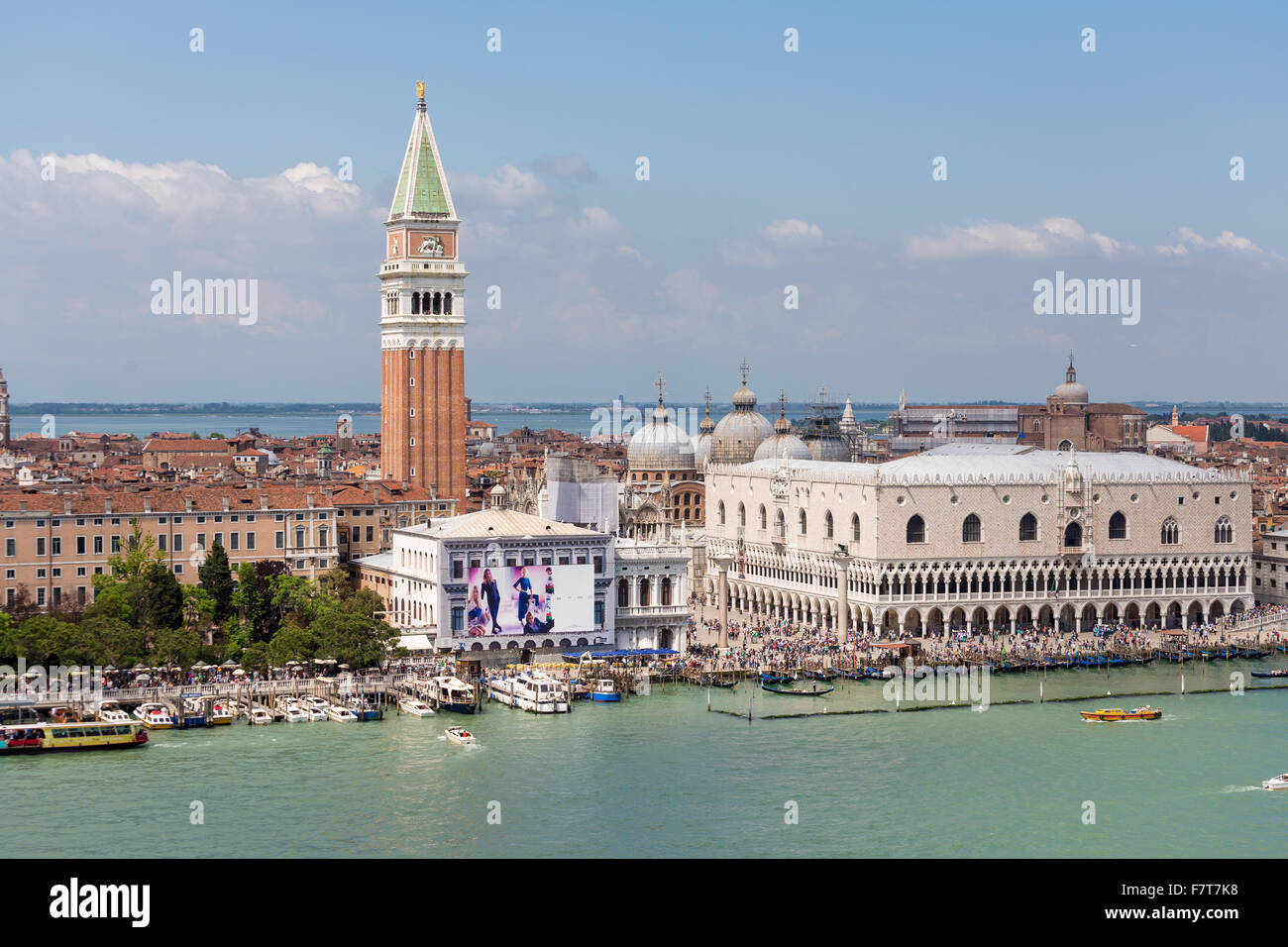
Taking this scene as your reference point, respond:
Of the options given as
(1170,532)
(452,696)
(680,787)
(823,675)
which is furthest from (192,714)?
(1170,532)

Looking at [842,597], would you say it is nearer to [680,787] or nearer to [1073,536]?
[1073,536]

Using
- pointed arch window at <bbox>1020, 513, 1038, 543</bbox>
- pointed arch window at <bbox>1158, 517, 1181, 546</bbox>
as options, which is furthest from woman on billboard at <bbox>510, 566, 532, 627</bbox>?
pointed arch window at <bbox>1158, 517, 1181, 546</bbox>

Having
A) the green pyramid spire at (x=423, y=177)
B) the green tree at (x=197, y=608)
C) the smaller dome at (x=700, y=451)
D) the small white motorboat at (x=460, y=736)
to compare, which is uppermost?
the green pyramid spire at (x=423, y=177)

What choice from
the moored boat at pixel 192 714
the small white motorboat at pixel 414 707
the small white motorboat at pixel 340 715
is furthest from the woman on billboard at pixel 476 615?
the moored boat at pixel 192 714

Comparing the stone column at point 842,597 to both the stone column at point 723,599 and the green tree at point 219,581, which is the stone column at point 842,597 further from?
the green tree at point 219,581

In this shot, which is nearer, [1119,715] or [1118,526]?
[1119,715]
